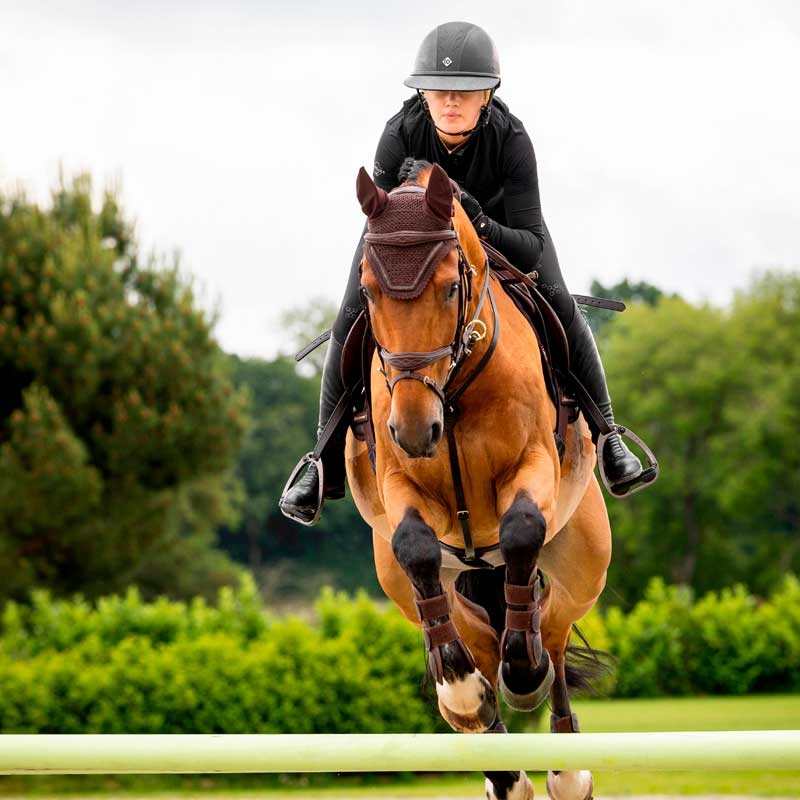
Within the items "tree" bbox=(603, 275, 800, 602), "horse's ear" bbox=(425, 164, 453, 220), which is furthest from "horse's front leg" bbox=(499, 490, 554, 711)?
"tree" bbox=(603, 275, 800, 602)

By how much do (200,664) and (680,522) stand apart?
33204 millimetres

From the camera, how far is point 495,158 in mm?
5312

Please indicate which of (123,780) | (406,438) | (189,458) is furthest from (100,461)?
(406,438)

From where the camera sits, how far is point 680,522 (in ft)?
153

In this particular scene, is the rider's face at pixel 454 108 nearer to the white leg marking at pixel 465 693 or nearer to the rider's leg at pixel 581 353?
the rider's leg at pixel 581 353

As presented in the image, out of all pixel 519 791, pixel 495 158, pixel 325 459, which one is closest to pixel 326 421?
→ pixel 325 459

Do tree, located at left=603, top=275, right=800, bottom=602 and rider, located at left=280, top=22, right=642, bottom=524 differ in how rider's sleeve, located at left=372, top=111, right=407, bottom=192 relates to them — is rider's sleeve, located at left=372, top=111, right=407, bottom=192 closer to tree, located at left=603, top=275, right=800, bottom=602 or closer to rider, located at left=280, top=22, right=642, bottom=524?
rider, located at left=280, top=22, right=642, bottom=524

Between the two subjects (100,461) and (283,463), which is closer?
(100,461)

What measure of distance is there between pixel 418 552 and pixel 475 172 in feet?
6.03

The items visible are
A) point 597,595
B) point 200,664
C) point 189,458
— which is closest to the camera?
point 597,595

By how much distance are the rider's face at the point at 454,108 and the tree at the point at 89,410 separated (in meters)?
19.9

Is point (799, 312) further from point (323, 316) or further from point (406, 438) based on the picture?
point (406, 438)

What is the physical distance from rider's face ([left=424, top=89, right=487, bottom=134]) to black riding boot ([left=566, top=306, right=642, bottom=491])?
1.14 meters

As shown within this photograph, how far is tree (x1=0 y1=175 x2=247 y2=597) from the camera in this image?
23938 millimetres
